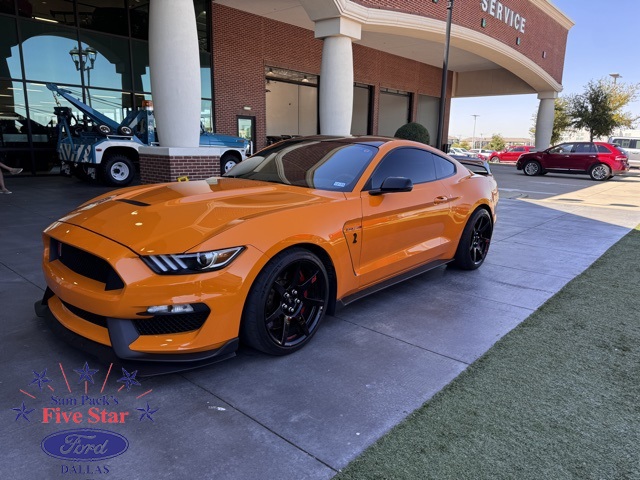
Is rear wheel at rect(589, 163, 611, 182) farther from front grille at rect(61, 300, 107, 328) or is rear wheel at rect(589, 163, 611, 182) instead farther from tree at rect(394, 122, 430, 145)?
front grille at rect(61, 300, 107, 328)

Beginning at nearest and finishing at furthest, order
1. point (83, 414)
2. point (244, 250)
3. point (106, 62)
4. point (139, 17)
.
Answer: point (83, 414), point (244, 250), point (106, 62), point (139, 17)

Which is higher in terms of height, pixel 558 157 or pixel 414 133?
pixel 414 133

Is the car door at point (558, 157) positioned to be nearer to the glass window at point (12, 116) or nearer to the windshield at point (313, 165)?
the windshield at point (313, 165)

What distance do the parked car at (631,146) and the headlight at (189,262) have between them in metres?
34.9

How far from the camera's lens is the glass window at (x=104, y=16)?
51.1 feet

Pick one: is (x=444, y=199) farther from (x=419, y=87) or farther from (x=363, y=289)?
(x=419, y=87)

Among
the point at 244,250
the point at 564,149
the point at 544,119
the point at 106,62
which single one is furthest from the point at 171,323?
the point at 544,119

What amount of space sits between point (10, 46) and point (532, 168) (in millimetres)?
22559

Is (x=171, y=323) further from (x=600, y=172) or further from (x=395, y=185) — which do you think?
(x=600, y=172)

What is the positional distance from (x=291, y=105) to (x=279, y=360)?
95.7ft

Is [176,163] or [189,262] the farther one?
[176,163]

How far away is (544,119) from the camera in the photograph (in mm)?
29656

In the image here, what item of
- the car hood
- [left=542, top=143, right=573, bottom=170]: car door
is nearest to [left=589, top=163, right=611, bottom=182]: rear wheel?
[left=542, top=143, right=573, bottom=170]: car door

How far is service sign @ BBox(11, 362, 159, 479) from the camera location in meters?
2.20
